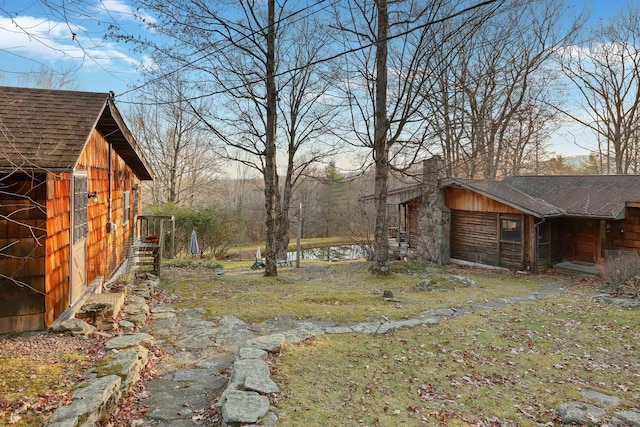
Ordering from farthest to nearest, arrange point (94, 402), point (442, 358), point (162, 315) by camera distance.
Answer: point (162, 315), point (442, 358), point (94, 402)

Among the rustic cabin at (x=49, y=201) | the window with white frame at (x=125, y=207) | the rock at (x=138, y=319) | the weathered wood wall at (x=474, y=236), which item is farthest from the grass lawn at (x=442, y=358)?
the weathered wood wall at (x=474, y=236)

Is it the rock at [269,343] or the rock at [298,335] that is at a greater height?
the rock at [269,343]

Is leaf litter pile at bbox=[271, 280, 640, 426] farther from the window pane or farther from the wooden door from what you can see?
the wooden door

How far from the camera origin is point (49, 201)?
5637 mm

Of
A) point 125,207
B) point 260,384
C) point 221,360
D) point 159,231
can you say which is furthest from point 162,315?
point 159,231

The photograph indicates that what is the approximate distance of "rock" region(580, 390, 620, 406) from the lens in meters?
5.02

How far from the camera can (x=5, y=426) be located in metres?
3.38

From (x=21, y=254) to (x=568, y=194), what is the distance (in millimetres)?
18576

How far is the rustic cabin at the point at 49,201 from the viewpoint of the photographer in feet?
17.7

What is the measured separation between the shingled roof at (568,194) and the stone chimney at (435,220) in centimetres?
70

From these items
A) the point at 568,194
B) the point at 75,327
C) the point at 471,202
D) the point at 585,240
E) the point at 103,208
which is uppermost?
the point at 568,194

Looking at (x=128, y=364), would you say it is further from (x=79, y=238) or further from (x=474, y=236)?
(x=474, y=236)

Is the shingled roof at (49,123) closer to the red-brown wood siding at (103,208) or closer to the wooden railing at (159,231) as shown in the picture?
the red-brown wood siding at (103,208)

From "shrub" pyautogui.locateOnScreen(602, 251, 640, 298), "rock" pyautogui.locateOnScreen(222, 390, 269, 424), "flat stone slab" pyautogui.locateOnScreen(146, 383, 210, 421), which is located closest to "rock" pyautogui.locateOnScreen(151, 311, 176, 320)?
"flat stone slab" pyautogui.locateOnScreen(146, 383, 210, 421)
